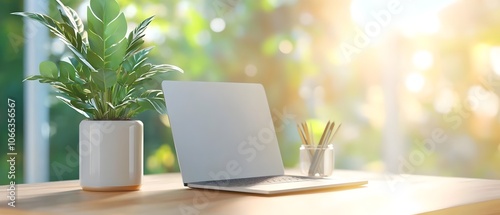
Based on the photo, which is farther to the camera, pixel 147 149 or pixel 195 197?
pixel 147 149

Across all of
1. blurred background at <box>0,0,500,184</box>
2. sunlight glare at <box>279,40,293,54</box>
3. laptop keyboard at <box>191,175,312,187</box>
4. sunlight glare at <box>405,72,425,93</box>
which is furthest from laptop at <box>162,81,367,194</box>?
sunlight glare at <box>279,40,293,54</box>

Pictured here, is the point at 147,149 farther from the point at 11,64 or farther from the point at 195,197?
the point at 195,197

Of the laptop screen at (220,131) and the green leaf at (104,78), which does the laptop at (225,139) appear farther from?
the green leaf at (104,78)

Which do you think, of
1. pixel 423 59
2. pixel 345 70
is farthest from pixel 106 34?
pixel 345 70

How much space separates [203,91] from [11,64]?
4.58 ft

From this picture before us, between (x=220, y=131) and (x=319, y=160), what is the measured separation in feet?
1.01

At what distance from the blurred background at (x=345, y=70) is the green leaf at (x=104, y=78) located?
1.45 metres

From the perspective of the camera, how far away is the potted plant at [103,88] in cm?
148

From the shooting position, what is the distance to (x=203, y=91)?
175 cm

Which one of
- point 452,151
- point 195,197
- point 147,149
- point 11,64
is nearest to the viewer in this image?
point 195,197

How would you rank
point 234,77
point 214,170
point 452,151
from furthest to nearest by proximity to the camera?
1. point 234,77
2. point 452,151
3. point 214,170

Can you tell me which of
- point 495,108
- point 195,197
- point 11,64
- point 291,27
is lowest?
point 195,197

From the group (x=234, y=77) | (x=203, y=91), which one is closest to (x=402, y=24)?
(x=234, y=77)

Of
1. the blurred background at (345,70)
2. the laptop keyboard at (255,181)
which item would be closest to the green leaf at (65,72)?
the laptop keyboard at (255,181)
